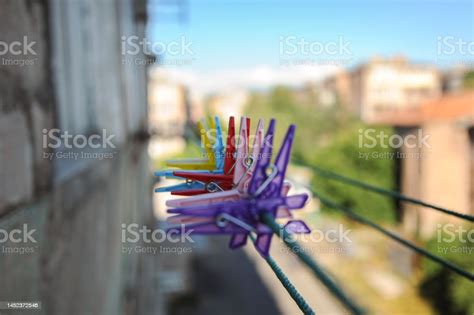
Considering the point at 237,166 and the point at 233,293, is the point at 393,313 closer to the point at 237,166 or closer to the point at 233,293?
the point at 233,293

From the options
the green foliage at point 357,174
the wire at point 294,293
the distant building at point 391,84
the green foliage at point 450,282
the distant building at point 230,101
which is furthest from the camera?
the distant building at point 230,101

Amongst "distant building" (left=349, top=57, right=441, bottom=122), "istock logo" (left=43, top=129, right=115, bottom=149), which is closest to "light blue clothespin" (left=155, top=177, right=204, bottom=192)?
"istock logo" (left=43, top=129, right=115, bottom=149)

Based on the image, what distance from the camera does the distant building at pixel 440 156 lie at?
12.9 meters

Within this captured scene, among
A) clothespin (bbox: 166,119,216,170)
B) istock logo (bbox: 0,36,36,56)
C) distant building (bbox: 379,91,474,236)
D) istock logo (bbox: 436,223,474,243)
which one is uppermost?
istock logo (bbox: 0,36,36,56)

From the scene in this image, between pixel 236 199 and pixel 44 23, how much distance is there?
4.06 ft

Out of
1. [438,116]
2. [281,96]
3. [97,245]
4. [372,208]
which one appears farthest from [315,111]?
[97,245]

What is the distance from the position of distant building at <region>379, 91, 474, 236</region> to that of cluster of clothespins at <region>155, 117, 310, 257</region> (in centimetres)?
1289

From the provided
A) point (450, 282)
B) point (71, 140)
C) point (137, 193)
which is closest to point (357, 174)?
point (450, 282)

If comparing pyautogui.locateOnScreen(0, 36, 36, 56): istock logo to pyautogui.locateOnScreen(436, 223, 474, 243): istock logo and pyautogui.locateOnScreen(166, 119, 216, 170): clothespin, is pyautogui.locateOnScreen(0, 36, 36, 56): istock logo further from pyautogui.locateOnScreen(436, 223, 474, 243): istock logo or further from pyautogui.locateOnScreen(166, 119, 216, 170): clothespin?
pyautogui.locateOnScreen(436, 223, 474, 243): istock logo

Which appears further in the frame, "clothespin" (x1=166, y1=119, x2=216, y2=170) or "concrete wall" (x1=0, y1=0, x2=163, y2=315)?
"concrete wall" (x1=0, y1=0, x2=163, y2=315)

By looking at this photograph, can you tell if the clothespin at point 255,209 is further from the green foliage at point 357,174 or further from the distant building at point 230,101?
the distant building at point 230,101

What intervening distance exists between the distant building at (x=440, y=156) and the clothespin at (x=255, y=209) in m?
12.9

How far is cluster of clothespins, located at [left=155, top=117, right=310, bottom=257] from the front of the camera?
78cm

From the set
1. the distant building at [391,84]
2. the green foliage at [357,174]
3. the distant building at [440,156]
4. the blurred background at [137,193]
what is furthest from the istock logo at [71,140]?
the distant building at [391,84]
